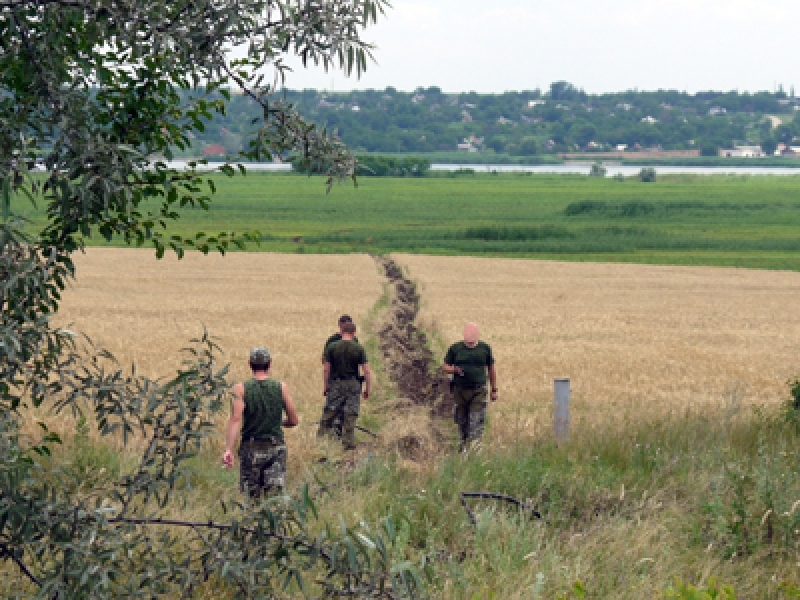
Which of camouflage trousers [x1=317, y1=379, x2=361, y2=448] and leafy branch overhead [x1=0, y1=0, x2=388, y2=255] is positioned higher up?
leafy branch overhead [x1=0, y1=0, x2=388, y2=255]

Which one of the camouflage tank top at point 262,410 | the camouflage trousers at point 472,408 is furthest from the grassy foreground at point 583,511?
the camouflage trousers at point 472,408

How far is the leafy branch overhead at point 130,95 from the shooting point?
3891 mm

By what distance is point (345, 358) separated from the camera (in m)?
12.1

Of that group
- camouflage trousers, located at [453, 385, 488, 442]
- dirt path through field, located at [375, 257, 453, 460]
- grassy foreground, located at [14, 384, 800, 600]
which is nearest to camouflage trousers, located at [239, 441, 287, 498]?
grassy foreground, located at [14, 384, 800, 600]

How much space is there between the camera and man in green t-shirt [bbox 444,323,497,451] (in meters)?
12.0

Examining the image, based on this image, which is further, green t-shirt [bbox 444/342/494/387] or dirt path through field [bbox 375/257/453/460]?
dirt path through field [bbox 375/257/453/460]

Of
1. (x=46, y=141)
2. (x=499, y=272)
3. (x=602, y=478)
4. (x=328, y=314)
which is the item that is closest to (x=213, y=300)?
(x=328, y=314)

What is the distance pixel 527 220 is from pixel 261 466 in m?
80.8

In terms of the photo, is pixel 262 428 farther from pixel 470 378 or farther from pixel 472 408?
pixel 472 408

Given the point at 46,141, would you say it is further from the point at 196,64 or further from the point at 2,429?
the point at 2,429

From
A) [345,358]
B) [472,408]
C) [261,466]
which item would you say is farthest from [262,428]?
[472,408]

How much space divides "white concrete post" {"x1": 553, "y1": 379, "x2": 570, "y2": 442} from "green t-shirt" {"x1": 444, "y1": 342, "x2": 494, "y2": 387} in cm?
86

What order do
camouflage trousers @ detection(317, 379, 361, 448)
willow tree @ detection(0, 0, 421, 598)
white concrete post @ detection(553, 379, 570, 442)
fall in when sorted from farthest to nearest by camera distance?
1. camouflage trousers @ detection(317, 379, 361, 448)
2. white concrete post @ detection(553, 379, 570, 442)
3. willow tree @ detection(0, 0, 421, 598)

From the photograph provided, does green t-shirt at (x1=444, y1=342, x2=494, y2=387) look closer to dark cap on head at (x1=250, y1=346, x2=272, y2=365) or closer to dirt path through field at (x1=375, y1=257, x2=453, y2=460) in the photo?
dirt path through field at (x1=375, y1=257, x2=453, y2=460)
